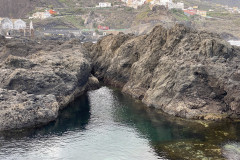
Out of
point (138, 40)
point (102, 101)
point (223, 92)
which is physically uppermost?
point (138, 40)

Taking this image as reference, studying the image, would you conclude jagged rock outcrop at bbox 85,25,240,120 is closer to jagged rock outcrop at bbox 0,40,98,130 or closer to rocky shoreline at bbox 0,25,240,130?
Answer: rocky shoreline at bbox 0,25,240,130

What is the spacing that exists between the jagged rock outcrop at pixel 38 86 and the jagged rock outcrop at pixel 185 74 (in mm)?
14940

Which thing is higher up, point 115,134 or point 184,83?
point 184,83

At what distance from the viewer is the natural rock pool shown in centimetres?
4766

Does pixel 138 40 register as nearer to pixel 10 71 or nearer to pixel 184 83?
pixel 184 83

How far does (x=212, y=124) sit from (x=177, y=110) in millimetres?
7551

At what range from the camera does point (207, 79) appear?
6800cm

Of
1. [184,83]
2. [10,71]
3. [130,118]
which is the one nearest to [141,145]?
[130,118]

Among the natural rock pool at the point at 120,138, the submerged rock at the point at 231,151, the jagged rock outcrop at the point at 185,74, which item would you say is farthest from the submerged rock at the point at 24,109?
the submerged rock at the point at 231,151

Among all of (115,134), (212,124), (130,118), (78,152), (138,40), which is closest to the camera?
(78,152)

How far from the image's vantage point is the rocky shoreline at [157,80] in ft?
198

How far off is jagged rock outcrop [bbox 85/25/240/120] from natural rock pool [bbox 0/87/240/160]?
3.83 meters

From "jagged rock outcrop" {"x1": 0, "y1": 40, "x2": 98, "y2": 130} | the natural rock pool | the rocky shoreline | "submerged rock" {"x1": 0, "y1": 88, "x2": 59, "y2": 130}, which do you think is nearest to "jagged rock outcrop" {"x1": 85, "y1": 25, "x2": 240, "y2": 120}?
the rocky shoreline

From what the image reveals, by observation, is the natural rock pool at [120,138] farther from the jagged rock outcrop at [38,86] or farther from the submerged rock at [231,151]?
the jagged rock outcrop at [38,86]
